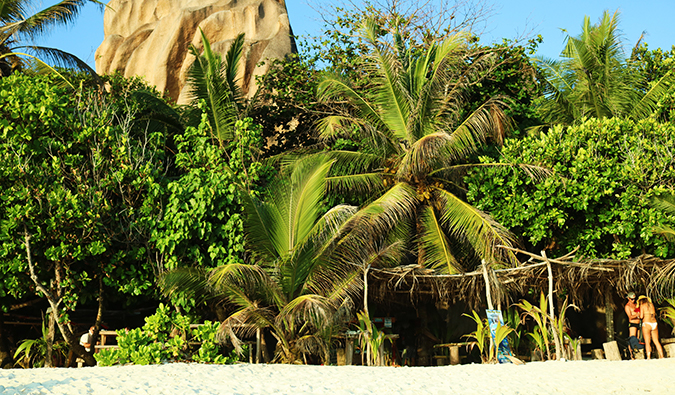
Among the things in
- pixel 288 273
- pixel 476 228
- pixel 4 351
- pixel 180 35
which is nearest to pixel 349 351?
pixel 288 273

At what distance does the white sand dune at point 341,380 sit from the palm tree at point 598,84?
7.92 m

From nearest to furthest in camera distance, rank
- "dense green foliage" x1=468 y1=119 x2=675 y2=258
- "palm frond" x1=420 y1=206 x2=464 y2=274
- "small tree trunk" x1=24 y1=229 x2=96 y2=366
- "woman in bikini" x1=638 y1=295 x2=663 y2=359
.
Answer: "small tree trunk" x1=24 y1=229 x2=96 y2=366
"woman in bikini" x1=638 y1=295 x2=663 y2=359
"palm frond" x1=420 y1=206 x2=464 y2=274
"dense green foliage" x1=468 y1=119 x2=675 y2=258

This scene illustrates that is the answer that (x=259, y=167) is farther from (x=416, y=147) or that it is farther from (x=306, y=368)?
(x=306, y=368)

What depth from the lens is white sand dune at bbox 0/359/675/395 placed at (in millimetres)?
5384

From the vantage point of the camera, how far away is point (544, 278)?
10.9m

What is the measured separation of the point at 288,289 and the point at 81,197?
3789 mm

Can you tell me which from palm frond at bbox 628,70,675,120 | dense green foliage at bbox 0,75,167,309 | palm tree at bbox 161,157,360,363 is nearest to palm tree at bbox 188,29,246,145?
dense green foliage at bbox 0,75,167,309

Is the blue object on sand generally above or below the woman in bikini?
below

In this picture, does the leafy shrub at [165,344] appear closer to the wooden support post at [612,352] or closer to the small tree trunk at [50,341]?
the small tree trunk at [50,341]

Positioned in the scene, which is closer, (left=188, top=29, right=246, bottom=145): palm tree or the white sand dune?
the white sand dune

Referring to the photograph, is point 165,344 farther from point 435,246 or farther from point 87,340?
point 435,246

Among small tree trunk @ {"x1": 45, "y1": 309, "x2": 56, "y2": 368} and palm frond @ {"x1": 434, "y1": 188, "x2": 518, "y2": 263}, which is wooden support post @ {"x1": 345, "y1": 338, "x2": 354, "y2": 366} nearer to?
palm frond @ {"x1": 434, "y1": 188, "x2": 518, "y2": 263}

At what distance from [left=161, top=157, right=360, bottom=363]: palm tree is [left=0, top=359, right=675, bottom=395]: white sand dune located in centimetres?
146

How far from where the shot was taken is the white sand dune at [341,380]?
5.38 m
